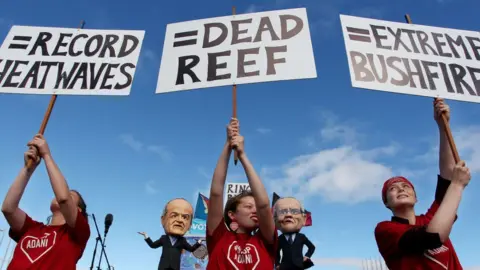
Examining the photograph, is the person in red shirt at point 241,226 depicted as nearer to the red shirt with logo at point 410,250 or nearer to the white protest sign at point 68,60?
the red shirt with logo at point 410,250

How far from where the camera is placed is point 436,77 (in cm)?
374

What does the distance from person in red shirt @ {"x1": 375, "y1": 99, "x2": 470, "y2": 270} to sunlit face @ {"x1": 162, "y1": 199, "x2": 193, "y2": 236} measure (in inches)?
75.0

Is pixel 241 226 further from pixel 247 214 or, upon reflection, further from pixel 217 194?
pixel 217 194

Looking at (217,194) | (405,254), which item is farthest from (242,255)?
(405,254)

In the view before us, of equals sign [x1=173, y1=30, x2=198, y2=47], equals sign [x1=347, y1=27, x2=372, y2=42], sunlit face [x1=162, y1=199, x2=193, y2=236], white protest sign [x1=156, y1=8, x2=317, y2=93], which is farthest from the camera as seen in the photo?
equals sign [x1=173, y1=30, x2=198, y2=47]

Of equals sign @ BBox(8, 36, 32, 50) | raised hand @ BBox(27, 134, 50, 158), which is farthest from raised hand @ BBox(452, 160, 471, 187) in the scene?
equals sign @ BBox(8, 36, 32, 50)

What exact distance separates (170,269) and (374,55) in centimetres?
309

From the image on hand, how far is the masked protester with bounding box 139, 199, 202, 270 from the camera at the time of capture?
13.4 ft

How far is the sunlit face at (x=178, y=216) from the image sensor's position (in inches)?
160

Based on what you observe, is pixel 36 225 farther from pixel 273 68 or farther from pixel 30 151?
pixel 273 68

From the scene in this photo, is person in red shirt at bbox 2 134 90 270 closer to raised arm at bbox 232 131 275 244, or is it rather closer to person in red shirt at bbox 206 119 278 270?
person in red shirt at bbox 206 119 278 270

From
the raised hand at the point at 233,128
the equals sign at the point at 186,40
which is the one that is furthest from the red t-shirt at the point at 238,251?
the equals sign at the point at 186,40

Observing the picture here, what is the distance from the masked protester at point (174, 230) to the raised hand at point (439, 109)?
2.46m

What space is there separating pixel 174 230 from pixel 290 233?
120 cm
